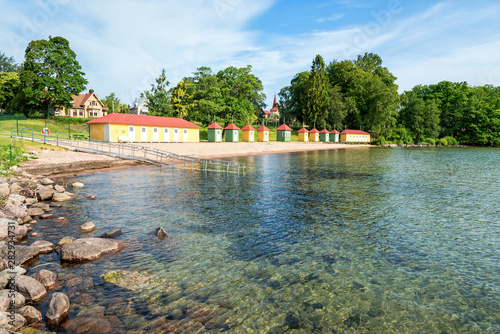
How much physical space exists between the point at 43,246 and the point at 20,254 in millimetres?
806

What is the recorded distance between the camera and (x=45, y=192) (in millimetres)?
16094

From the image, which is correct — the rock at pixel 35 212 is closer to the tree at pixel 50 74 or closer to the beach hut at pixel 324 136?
the tree at pixel 50 74

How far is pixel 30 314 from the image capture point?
609cm

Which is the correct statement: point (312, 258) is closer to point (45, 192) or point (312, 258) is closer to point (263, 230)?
point (263, 230)

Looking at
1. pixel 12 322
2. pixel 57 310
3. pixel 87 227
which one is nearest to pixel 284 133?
pixel 87 227

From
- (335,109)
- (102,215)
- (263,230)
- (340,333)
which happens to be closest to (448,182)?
(263,230)

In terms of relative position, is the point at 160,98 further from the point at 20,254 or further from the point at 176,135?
the point at 20,254

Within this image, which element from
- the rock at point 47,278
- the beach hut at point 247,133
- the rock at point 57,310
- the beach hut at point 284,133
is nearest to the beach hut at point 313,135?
the beach hut at point 284,133

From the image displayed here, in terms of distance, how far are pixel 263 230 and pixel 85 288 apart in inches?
259

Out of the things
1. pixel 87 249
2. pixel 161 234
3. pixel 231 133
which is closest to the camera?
pixel 87 249

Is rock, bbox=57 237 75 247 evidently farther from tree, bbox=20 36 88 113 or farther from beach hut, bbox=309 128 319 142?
beach hut, bbox=309 128 319 142

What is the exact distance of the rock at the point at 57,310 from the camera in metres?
6.05

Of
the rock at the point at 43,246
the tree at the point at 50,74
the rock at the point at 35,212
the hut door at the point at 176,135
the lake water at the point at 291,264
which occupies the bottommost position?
the lake water at the point at 291,264

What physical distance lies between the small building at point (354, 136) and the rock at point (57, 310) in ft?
317
